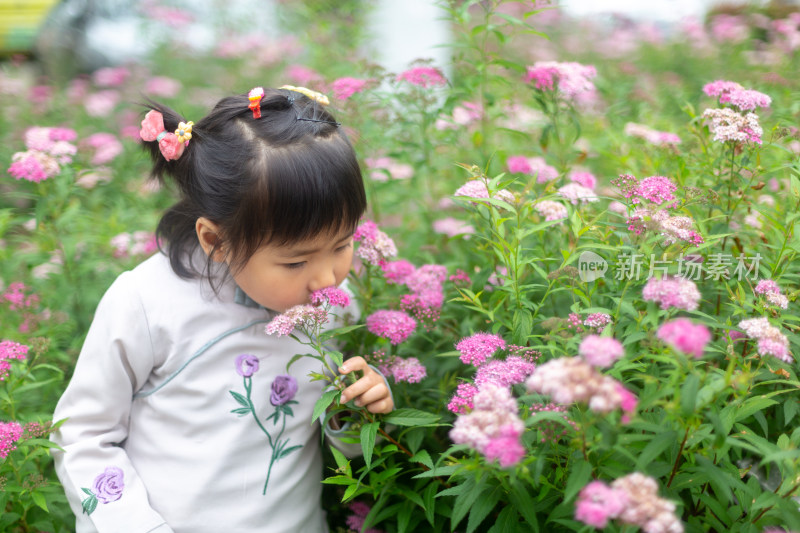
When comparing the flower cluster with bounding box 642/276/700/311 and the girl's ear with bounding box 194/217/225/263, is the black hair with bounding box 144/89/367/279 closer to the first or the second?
the girl's ear with bounding box 194/217/225/263

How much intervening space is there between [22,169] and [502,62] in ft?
4.82

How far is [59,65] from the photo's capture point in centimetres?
473

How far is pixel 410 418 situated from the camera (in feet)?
4.42

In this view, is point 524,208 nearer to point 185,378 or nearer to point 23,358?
point 185,378

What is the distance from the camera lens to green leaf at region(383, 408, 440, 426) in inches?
51.9

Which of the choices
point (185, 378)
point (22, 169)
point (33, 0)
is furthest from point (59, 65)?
point (185, 378)

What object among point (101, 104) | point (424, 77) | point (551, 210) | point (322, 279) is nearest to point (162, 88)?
point (101, 104)

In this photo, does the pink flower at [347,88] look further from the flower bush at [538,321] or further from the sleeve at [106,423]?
the sleeve at [106,423]

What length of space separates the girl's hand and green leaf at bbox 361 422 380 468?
0.05 metres

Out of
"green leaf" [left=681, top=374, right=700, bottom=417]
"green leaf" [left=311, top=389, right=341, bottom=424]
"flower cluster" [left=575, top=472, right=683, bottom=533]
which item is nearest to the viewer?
"flower cluster" [left=575, top=472, right=683, bottom=533]

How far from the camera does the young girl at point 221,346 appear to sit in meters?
1.34

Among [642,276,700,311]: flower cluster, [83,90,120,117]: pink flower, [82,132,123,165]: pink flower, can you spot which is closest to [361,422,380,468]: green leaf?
[642,276,700,311]: flower cluster

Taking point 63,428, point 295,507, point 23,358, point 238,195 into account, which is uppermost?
point 238,195

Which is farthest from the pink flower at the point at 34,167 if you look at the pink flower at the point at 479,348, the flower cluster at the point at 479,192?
the pink flower at the point at 479,348
